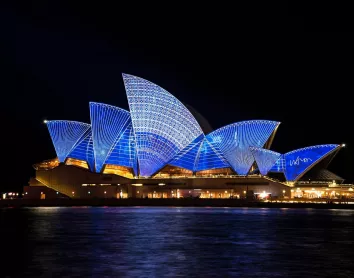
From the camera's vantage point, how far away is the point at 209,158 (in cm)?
8600

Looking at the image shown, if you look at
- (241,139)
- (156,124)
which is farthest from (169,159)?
(241,139)

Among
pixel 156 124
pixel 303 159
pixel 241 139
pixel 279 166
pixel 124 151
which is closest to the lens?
pixel 156 124

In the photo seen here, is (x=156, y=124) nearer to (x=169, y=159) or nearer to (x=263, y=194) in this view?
(x=169, y=159)

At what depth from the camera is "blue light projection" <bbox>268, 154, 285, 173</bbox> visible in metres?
85.8

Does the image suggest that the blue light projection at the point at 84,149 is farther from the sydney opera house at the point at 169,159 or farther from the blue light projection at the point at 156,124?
the blue light projection at the point at 156,124

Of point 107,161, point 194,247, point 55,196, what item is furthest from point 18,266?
point 55,196

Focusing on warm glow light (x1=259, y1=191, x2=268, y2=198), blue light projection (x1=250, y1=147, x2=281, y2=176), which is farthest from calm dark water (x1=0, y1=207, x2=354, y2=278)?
warm glow light (x1=259, y1=191, x2=268, y2=198)

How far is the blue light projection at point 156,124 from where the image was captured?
78.9 meters

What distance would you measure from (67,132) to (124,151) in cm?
958

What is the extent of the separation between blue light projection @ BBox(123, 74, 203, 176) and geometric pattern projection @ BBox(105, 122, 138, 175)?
164cm

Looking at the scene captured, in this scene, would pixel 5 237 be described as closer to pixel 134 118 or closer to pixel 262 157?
pixel 134 118

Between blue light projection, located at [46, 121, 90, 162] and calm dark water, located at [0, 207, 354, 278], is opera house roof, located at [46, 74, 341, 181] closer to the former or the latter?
blue light projection, located at [46, 121, 90, 162]


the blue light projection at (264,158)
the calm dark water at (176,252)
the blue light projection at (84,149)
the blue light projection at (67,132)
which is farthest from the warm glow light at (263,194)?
the calm dark water at (176,252)

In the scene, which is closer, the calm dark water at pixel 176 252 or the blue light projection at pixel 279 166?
the calm dark water at pixel 176 252
